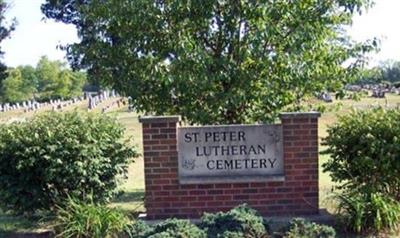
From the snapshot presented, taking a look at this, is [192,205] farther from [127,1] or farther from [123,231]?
[127,1]

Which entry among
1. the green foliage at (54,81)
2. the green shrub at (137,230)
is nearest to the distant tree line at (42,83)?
the green foliage at (54,81)

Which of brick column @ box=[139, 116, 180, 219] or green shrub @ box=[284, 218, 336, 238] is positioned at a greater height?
brick column @ box=[139, 116, 180, 219]

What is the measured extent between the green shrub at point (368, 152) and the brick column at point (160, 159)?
2.11 metres

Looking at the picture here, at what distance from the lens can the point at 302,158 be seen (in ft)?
24.5

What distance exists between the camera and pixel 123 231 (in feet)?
21.1

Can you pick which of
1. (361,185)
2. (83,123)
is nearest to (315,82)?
(361,185)

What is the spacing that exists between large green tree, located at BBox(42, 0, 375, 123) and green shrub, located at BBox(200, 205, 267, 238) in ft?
9.03

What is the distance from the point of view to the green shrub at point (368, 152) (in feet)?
22.4

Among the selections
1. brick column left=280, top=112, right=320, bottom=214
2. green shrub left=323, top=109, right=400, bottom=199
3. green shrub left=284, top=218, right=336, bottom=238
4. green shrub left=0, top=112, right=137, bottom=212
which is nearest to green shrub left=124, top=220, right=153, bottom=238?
green shrub left=0, top=112, right=137, bottom=212

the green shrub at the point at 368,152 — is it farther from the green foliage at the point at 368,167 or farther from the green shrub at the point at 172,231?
the green shrub at the point at 172,231

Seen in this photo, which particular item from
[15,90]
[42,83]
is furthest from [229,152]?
[42,83]

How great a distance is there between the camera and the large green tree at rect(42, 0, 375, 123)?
321 inches

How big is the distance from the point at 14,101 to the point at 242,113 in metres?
A: 84.8

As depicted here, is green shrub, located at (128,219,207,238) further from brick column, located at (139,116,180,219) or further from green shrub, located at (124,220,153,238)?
brick column, located at (139,116,180,219)
